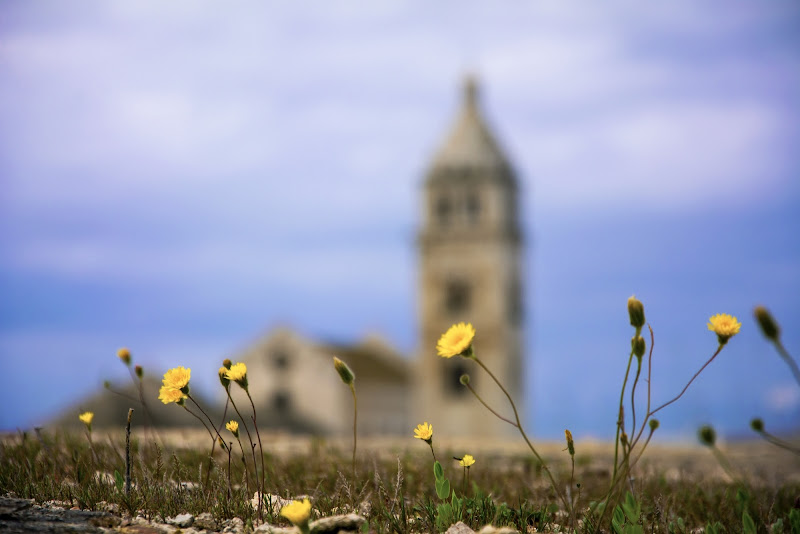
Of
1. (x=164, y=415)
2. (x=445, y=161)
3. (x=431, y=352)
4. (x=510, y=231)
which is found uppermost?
(x=445, y=161)

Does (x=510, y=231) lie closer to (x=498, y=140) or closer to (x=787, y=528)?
(x=498, y=140)

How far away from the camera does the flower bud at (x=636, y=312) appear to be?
114 inches

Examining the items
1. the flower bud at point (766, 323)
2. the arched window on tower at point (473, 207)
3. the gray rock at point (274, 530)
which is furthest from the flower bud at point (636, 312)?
the arched window on tower at point (473, 207)

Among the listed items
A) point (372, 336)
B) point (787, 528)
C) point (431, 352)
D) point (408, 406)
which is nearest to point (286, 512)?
point (787, 528)

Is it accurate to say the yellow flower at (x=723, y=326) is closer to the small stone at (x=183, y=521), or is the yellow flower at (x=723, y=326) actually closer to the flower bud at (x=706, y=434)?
the flower bud at (x=706, y=434)

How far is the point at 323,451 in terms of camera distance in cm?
666

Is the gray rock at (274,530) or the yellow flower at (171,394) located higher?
the yellow flower at (171,394)

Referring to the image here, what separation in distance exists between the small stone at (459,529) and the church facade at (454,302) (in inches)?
1427

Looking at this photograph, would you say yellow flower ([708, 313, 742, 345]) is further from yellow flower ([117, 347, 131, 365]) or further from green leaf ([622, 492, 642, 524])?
yellow flower ([117, 347, 131, 365])

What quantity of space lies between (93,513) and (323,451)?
3.38 metres

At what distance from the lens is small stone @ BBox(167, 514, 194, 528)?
129 inches

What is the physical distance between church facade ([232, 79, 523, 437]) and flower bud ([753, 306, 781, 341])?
120 ft

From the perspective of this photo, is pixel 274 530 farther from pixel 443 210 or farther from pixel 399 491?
pixel 443 210

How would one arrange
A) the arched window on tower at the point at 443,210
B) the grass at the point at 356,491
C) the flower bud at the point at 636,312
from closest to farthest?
the flower bud at the point at 636,312
the grass at the point at 356,491
the arched window on tower at the point at 443,210
